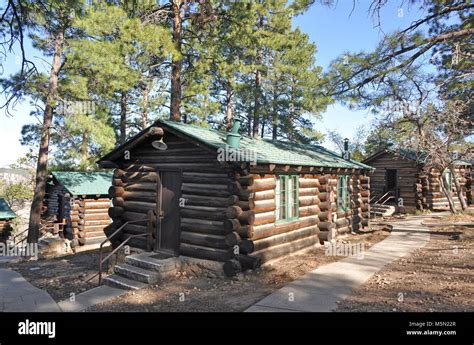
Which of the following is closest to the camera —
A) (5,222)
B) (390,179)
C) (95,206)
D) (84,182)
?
(95,206)

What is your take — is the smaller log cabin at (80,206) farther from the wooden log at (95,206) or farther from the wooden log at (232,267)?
the wooden log at (232,267)

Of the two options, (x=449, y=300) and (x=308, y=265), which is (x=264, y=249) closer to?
(x=308, y=265)

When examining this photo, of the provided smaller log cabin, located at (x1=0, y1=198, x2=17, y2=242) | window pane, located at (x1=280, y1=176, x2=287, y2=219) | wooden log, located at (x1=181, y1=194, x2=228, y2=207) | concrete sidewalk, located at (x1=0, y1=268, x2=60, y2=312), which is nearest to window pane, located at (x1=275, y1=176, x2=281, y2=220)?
window pane, located at (x1=280, y1=176, x2=287, y2=219)

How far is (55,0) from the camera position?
7398 mm

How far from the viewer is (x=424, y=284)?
26.4ft

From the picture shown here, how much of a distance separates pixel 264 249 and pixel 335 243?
439 cm

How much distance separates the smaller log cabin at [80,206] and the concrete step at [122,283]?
12177 mm

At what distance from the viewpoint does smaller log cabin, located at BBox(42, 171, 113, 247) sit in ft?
68.5

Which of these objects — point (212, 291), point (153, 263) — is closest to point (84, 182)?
point (153, 263)

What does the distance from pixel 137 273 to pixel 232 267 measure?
2.74 metres

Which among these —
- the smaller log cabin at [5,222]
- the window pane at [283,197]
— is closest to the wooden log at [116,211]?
the window pane at [283,197]

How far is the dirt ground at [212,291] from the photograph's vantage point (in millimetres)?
7531

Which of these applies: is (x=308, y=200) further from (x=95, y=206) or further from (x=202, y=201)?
(x=95, y=206)
